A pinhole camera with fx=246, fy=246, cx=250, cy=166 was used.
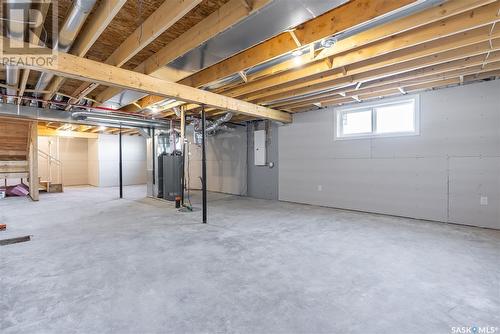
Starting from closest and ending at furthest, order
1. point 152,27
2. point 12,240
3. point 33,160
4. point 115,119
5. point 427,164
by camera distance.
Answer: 1. point 152,27
2. point 12,240
3. point 427,164
4. point 115,119
5. point 33,160

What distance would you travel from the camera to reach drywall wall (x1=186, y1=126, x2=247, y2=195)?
302 inches

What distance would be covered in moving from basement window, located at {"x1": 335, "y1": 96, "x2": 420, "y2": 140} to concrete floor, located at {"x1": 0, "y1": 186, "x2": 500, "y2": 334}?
1820 mm

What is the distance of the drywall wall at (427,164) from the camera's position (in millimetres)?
3846

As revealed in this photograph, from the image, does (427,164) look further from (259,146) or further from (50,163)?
(50,163)

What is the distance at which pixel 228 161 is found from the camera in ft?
26.6

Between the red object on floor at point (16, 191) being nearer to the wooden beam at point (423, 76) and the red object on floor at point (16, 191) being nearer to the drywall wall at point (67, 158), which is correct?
the drywall wall at point (67, 158)

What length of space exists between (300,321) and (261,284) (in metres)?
0.53

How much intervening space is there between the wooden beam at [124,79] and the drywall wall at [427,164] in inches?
97.2

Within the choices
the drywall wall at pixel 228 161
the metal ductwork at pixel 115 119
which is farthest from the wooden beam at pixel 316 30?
the drywall wall at pixel 228 161

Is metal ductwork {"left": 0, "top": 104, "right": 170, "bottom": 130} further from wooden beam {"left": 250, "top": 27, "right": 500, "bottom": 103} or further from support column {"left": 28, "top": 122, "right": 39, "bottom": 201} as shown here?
wooden beam {"left": 250, "top": 27, "right": 500, "bottom": 103}

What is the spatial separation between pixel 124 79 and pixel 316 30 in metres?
2.31

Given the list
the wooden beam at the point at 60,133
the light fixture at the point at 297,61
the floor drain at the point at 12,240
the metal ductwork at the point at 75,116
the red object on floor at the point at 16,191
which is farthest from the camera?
the wooden beam at the point at 60,133

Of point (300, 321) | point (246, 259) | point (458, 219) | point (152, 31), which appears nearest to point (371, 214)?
point (458, 219)

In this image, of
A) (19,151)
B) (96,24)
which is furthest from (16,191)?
(96,24)
